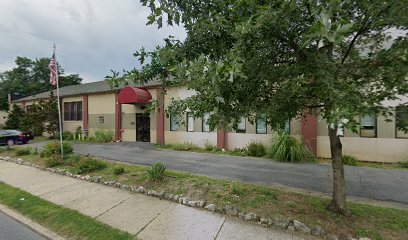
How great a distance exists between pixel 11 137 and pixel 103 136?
24.4 ft

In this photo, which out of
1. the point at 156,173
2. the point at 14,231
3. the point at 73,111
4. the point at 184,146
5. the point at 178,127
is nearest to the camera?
the point at 14,231

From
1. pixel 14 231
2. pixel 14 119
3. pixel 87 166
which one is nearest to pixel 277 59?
pixel 14 231

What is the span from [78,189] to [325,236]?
6662 mm

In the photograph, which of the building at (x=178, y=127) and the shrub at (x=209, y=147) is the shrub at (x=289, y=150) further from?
the shrub at (x=209, y=147)

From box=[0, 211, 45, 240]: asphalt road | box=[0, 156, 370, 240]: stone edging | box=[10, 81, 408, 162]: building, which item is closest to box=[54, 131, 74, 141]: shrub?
box=[10, 81, 408, 162]: building

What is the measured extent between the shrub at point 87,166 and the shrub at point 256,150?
7.09m

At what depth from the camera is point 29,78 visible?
158 feet

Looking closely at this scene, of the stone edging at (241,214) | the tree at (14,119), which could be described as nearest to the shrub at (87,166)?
the stone edging at (241,214)

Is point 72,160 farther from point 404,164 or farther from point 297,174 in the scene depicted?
point 404,164

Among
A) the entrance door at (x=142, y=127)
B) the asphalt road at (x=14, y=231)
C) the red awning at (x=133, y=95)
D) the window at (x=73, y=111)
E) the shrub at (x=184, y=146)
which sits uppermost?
the red awning at (x=133, y=95)

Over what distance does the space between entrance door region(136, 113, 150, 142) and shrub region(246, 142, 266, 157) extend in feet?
30.8

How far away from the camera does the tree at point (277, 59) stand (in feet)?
10.1

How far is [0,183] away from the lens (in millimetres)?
8492

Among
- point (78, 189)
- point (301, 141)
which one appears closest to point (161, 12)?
point (78, 189)
